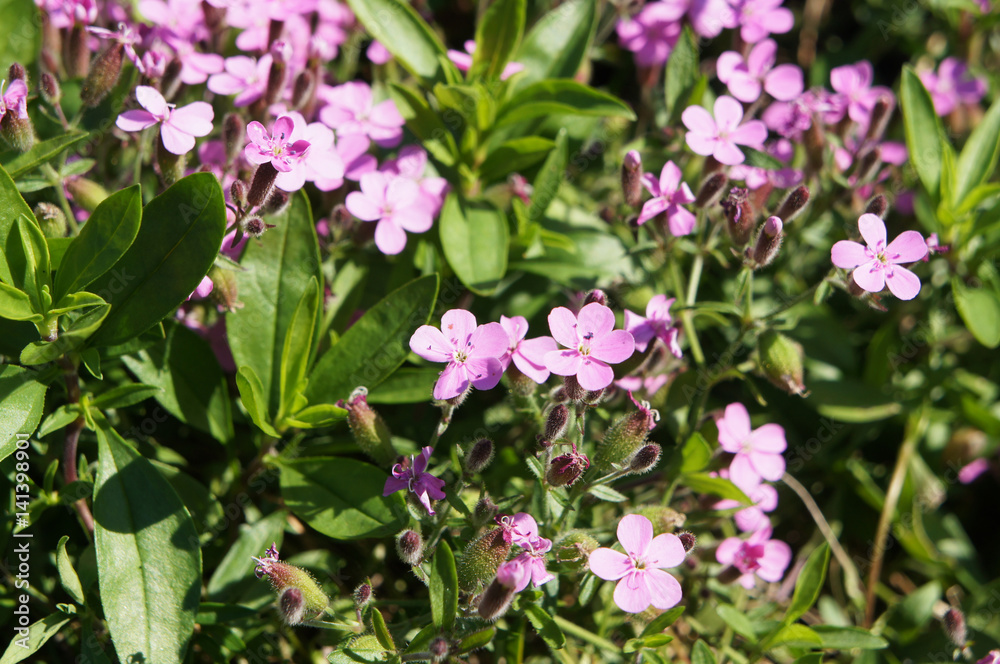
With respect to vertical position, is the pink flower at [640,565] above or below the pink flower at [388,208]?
below

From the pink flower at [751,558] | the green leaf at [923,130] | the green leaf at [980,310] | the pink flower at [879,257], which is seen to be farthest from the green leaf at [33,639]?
the green leaf at [923,130]

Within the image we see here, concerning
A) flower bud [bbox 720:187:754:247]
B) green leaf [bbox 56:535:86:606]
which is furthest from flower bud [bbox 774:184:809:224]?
green leaf [bbox 56:535:86:606]

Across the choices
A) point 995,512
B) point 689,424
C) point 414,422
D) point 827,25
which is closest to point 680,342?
point 689,424

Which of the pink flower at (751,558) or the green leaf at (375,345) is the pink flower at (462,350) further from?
the pink flower at (751,558)

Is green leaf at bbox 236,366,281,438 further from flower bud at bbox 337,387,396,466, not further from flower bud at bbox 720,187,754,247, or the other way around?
flower bud at bbox 720,187,754,247

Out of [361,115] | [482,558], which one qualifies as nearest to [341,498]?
[482,558]

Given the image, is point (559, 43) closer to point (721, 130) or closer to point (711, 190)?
point (721, 130)

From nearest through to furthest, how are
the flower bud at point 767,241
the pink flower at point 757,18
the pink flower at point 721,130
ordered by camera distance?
the flower bud at point 767,241
the pink flower at point 721,130
the pink flower at point 757,18

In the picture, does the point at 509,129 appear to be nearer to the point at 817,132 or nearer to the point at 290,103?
the point at 290,103
